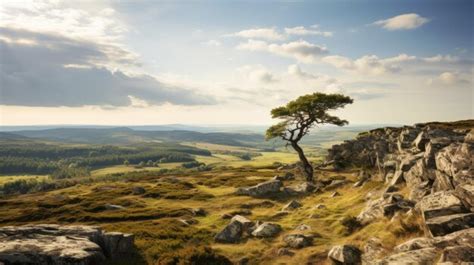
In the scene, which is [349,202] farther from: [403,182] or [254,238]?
[254,238]

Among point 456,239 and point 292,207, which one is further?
point 292,207

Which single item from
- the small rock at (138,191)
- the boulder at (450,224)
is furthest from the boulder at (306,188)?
the small rock at (138,191)

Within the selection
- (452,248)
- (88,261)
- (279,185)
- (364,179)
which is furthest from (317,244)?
(279,185)

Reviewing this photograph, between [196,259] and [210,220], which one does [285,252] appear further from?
[210,220]

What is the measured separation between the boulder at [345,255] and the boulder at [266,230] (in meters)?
7.44

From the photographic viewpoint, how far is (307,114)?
57469 mm

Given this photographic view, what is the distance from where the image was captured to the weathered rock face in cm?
1992

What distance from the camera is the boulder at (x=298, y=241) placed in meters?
23.8

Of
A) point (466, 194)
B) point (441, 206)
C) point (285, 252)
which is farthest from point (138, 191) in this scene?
point (466, 194)

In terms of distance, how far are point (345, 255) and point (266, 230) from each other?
29.9 feet

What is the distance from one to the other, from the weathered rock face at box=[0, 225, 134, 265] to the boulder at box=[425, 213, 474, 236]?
67.1ft

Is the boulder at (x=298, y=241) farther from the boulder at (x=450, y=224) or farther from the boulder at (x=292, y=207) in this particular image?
the boulder at (x=292, y=207)

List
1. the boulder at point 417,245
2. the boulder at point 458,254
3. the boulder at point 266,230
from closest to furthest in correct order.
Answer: the boulder at point 458,254, the boulder at point 417,245, the boulder at point 266,230

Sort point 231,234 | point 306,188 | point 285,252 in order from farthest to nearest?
point 306,188, point 231,234, point 285,252
